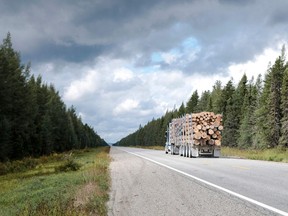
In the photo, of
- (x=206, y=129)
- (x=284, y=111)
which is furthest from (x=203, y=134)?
(x=284, y=111)

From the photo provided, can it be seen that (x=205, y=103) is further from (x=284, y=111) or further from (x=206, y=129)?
(x=206, y=129)

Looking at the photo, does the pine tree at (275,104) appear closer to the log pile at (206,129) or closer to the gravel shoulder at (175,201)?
the log pile at (206,129)

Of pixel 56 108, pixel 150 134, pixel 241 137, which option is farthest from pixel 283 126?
pixel 150 134

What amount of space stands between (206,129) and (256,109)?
1536 inches

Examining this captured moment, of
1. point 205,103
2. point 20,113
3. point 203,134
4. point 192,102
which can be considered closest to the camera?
point 203,134

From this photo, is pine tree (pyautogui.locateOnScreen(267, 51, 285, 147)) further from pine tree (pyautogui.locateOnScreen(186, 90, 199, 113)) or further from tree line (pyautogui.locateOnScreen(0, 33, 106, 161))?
pine tree (pyautogui.locateOnScreen(186, 90, 199, 113))

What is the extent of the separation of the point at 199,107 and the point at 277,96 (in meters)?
40.4

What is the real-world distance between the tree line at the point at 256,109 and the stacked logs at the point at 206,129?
22526mm

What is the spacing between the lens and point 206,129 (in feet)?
104

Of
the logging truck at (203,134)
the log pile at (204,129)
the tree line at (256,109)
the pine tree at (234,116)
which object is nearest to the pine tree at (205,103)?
the tree line at (256,109)

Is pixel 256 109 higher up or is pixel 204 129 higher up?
pixel 256 109

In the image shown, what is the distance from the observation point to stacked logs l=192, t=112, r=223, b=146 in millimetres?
31380

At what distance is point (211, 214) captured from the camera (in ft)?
25.6

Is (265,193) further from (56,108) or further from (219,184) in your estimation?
(56,108)
